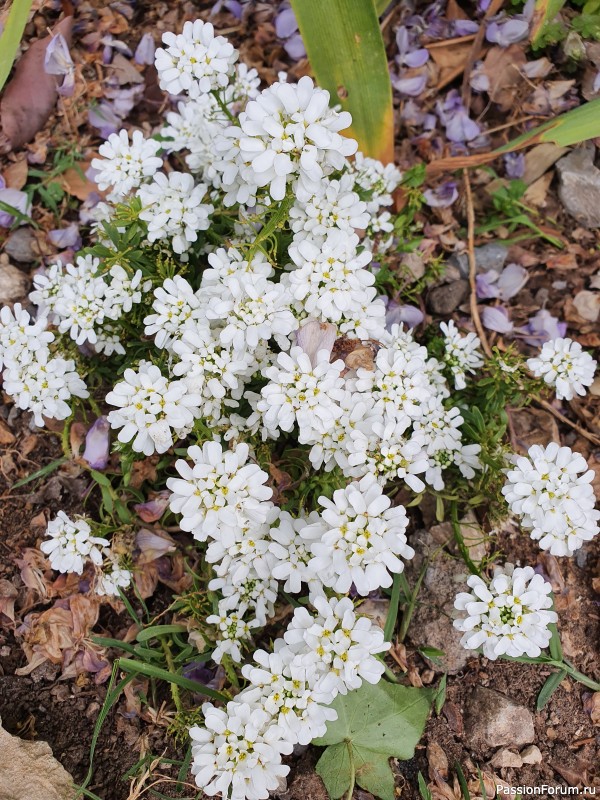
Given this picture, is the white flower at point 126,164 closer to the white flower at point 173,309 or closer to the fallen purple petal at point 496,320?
the white flower at point 173,309

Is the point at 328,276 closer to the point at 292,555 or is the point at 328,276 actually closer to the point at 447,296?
the point at 292,555

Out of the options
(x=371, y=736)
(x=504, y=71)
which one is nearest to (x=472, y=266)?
(x=504, y=71)

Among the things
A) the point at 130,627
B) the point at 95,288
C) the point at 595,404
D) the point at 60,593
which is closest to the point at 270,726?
the point at 130,627

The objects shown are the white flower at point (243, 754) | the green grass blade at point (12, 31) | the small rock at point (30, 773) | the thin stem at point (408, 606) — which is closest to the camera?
the white flower at point (243, 754)

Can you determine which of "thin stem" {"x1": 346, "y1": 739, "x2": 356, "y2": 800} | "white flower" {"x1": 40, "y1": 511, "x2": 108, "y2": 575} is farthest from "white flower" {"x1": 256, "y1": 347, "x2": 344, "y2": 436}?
"thin stem" {"x1": 346, "y1": 739, "x2": 356, "y2": 800}

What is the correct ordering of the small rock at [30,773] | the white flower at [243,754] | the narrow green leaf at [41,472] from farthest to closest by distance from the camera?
the narrow green leaf at [41,472] < the small rock at [30,773] < the white flower at [243,754]

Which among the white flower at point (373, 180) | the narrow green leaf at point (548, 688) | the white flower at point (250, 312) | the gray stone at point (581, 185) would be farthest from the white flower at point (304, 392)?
the gray stone at point (581, 185)

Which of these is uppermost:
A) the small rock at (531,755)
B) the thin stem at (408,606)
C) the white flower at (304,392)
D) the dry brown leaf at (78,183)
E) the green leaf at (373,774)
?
the dry brown leaf at (78,183)

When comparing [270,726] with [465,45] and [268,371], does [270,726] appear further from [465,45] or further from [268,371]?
[465,45]
